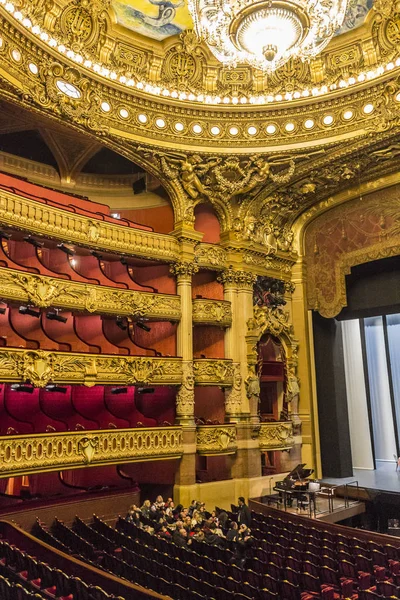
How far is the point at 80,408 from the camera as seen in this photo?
40.4 feet

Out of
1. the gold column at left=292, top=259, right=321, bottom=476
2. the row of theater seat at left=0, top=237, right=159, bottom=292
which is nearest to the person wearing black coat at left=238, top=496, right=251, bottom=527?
the gold column at left=292, top=259, right=321, bottom=476

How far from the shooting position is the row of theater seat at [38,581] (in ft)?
16.9

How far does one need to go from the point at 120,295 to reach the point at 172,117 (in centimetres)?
494

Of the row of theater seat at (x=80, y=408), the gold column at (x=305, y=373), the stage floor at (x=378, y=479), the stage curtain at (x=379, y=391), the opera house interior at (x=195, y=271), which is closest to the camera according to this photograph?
the opera house interior at (x=195, y=271)

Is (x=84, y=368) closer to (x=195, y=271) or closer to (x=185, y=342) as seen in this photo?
(x=185, y=342)

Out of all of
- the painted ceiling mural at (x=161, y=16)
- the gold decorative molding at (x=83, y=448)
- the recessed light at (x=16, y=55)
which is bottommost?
the gold decorative molding at (x=83, y=448)

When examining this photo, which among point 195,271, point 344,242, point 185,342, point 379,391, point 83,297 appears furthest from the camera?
point 379,391

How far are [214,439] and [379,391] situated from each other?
25.8 ft

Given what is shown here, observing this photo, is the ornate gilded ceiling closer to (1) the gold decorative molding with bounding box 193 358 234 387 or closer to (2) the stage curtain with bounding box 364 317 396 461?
(1) the gold decorative molding with bounding box 193 358 234 387

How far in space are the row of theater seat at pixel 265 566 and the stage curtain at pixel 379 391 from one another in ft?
29.8

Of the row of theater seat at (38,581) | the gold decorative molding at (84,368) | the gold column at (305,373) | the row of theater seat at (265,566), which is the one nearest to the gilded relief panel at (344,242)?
the gold column at (305,373)

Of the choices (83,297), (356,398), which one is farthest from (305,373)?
(83,297)

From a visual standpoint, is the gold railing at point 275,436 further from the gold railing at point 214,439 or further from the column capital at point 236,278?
the column capital at point 236,278

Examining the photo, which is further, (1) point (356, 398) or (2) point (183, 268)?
(1) point (356, 398)
